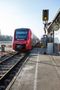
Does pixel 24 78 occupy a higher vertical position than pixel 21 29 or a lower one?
lower

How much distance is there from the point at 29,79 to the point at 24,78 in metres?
0.37

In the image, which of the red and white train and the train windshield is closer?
the red and white train

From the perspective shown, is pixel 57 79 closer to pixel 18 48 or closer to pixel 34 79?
pixel 34 79

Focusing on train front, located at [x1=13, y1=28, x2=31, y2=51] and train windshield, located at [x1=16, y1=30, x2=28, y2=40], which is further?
train windshield, located at [x1=16, y1=30, x2=28, y2=40]

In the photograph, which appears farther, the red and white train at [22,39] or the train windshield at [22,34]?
the train windshield at [22,34]

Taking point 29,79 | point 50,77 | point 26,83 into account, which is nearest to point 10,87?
point 26,83

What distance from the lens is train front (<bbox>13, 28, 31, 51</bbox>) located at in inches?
1276

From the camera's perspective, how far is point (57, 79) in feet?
40.8

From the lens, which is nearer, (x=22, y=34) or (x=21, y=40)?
(x=21, y=40)

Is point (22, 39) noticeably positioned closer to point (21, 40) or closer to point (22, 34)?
point (21, 40)

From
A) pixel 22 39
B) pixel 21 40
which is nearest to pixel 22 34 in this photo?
pixel 22 39

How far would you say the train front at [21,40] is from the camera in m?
32.4

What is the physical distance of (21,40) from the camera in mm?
32906

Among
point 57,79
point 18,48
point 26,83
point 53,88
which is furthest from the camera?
point 18,48
